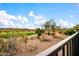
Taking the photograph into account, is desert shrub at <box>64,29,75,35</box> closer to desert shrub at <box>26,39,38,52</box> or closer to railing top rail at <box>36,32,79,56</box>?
railing top rail at <box>36,32,79,56</box>

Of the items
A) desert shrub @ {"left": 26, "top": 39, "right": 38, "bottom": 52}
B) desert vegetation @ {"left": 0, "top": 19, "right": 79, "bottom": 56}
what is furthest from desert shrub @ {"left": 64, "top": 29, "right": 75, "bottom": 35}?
desert shrub @ {"left": 26, "top": 39, "right": 38, "bottom": 52}

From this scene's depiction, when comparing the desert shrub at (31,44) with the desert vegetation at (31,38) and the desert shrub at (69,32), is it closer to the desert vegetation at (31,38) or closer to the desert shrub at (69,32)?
the desert vegetation at (31,38)

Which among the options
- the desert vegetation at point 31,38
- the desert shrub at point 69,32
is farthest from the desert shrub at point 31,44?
the desert shrub at point 69,32

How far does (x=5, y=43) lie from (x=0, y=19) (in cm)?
23

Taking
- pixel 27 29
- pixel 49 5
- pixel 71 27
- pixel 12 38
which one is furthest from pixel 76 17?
pixel 12 38

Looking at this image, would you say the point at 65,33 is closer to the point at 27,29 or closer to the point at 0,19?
the point at 27,29

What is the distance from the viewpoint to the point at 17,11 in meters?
2.48

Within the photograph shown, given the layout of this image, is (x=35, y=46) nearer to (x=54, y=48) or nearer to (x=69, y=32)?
(x=54, y=48)

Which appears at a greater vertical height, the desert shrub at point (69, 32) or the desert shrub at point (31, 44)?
the desert shrub at point (69, 32)

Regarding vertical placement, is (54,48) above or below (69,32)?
below

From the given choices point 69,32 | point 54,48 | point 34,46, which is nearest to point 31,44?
point 34,46

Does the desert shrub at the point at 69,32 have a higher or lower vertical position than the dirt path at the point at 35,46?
higher

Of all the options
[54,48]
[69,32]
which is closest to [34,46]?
[54,48]

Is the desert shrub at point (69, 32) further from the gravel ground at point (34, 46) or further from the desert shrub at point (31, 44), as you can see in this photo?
the desert shrub at point (31, 44)
